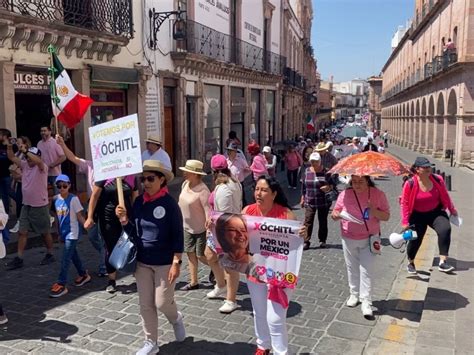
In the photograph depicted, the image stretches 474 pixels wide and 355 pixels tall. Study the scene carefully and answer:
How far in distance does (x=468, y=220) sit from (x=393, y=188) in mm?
5954

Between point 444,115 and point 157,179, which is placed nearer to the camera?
point 157,179

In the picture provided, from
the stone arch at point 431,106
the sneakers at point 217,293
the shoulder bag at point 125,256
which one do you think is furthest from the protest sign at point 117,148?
the stone arch at point 431,106

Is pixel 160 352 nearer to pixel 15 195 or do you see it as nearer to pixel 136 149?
pixel 136 149

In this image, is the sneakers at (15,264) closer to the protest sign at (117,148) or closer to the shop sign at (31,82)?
the protest sign at (117,148)

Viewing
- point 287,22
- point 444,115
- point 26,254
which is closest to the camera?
point 26,254

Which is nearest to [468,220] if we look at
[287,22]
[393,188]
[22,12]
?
[393,188]

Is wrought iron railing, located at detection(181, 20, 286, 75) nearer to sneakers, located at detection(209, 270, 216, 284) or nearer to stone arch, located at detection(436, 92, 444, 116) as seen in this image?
stone arch, located at detection(436, 92, 444, 116)

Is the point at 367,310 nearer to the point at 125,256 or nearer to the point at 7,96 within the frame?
the point at 125,256

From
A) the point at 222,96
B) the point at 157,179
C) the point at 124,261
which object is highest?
the point at 222,96

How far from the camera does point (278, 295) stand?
4027mm

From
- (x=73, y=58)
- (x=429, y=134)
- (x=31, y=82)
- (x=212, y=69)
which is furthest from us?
(x=429, y=134)

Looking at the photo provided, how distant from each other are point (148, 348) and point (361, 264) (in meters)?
2.39

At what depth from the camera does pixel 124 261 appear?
4.16 meters

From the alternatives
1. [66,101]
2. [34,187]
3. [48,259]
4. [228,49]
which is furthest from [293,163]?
[34,187]
